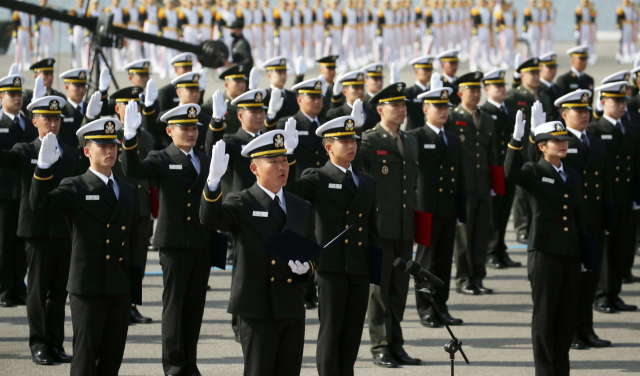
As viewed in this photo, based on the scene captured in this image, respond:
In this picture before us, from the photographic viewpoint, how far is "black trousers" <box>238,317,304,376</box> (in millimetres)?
5113

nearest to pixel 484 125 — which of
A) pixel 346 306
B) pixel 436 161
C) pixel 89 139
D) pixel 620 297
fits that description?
pixel 436 161

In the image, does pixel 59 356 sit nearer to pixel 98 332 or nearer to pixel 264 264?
pixel 98 332

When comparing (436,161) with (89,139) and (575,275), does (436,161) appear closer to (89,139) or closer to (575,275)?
(575,275)

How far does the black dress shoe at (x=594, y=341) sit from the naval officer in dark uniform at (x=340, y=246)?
2388 millimetres

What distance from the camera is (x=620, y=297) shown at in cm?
923

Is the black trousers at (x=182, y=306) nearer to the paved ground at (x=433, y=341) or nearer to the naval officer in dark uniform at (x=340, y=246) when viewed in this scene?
the paved ground at (x=433, y=341)

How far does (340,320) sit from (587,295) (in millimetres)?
2450

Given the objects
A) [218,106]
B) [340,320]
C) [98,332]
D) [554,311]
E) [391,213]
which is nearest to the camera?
[98,332]

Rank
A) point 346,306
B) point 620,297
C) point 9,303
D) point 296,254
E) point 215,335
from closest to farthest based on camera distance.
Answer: point 296,254 → point 346,306 → point 215,335 → point 9,303 → point 620,297

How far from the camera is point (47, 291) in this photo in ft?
23.2

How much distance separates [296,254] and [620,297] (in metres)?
5.30

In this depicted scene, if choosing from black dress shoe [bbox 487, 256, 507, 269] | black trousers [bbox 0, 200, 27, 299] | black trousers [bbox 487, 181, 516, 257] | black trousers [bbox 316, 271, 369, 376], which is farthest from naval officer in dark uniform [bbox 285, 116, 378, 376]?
black dress shoe [bbox 487, 256, 507, 269]

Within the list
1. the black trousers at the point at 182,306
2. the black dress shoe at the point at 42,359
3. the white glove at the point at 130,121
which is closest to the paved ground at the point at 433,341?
the black dress shoe at the point at 42,359

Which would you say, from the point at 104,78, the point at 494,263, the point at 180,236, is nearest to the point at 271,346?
the point at 180,236
